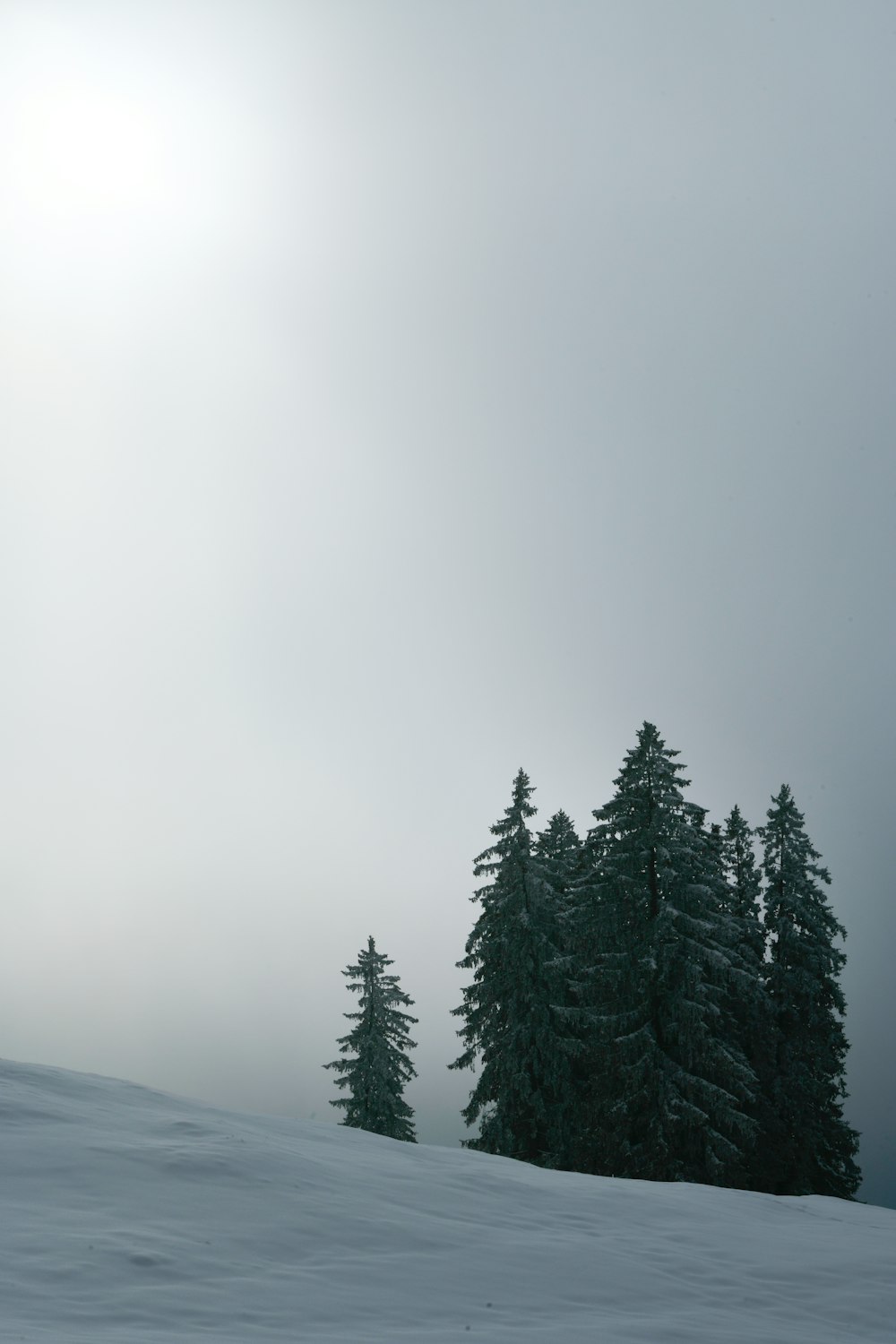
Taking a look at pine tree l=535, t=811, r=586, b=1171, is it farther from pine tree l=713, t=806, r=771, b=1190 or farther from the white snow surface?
the white snow surface

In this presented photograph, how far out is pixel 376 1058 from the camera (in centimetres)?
3359

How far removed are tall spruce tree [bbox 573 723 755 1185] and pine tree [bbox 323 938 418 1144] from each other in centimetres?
1002

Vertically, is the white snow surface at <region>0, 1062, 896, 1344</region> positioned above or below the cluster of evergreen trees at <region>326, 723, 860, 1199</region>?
below

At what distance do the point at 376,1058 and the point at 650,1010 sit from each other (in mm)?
12637

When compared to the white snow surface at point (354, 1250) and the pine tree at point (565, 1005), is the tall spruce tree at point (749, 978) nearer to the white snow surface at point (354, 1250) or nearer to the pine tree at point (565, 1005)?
the pine tree at point (565, 1005)

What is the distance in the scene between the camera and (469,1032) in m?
30.2

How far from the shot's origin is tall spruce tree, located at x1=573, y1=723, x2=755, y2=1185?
2306 cm

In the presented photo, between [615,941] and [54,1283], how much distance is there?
69.0 feet

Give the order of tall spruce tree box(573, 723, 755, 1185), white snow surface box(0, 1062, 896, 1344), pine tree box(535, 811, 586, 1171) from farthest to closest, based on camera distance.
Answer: pine tree box(535, 811, 586, 1171), tall spruce tree box(573, 723, 755, 1185), white snow surface box(0, 1062, 896, 1344)

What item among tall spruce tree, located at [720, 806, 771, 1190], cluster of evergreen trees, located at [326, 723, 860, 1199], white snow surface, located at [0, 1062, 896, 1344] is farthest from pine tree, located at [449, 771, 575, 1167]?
white snow surface, located at [0, 1062, 896, 1344]

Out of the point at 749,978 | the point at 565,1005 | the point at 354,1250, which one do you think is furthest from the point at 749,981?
the point at 354,1250

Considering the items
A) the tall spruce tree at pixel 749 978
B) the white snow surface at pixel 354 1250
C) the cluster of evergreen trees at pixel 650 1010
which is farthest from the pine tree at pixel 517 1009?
the white snow surface at pixel 354 1250

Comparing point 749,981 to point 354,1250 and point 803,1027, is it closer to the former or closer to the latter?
point 803,1027

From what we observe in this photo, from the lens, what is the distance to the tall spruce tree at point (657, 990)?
75.7 feet
